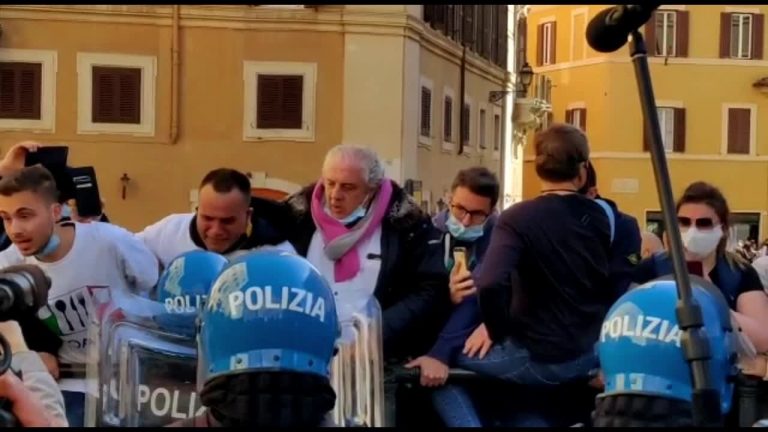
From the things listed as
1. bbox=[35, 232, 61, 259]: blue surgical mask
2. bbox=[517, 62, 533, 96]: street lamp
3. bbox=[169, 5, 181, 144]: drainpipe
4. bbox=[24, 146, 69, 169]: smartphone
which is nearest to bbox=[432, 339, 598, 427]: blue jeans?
bbox=[35, 232, 61, 259]: blue surgical mask

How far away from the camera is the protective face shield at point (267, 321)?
2297mm

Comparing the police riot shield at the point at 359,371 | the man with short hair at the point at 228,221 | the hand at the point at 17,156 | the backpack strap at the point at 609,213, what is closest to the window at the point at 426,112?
the hand at the point at 17,156

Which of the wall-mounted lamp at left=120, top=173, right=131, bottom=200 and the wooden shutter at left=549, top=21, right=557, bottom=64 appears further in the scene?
the wooden shutter at left=549, top=21, right=557, bottom=64

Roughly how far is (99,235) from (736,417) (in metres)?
1.98

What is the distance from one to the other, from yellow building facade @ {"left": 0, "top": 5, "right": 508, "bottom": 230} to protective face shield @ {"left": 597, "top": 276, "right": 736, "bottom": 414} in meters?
17.5

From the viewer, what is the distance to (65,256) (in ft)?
13.4

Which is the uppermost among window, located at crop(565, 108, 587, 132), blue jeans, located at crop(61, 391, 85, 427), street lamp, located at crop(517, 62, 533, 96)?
street lamp, located at crop(517, 62, 533, 96)

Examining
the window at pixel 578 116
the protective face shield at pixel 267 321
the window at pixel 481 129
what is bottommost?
the protective face shield at pixel 267 321

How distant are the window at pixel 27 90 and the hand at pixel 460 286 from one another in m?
16.8

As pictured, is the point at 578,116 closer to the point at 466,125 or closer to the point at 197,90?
the point at 466,125

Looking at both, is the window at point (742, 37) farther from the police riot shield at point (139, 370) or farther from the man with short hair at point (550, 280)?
the police riot shield at point (139, 370)

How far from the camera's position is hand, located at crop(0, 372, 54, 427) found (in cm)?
248

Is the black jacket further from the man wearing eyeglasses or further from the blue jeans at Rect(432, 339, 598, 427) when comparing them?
the blue jeans at Rect(432, 339, 598, 427)

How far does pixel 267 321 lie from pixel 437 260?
192cm
